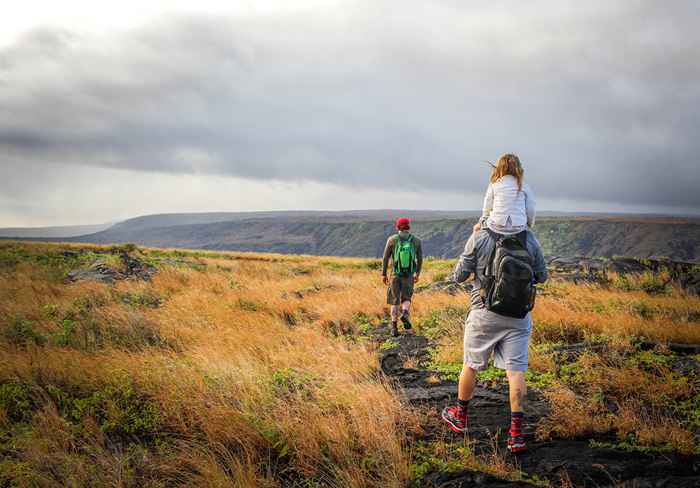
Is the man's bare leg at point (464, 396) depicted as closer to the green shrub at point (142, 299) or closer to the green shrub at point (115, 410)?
the green shrub at point (115, 410)

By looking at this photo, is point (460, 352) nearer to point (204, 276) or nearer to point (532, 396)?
point (532, 396)

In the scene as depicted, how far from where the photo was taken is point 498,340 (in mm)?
3543

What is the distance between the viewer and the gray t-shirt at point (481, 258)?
3604 mm

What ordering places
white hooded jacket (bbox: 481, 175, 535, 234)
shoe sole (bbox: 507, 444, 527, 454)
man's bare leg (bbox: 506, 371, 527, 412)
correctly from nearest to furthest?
shoe sole (bbox: 507, 444, 527, 454) < man's bare leg (bbox: 506, 371, 527, 412) < white hooded jacket (bbox: 481, 175, 535, 234)

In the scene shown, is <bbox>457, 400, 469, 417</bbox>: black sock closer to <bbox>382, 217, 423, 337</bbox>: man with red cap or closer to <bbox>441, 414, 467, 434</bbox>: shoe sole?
<bbox>441, 414, 467, 434</bbox>: shoe sole

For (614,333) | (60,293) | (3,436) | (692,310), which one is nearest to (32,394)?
(3,436)

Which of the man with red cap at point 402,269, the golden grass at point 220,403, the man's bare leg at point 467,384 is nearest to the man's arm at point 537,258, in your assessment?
the man's bare leg at point 467,384

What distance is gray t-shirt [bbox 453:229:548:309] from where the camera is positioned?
3604 millimetres

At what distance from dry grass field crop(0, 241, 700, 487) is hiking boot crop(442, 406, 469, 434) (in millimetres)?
271

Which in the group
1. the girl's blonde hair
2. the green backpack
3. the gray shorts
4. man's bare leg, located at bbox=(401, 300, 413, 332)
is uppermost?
the girl's blonde hair

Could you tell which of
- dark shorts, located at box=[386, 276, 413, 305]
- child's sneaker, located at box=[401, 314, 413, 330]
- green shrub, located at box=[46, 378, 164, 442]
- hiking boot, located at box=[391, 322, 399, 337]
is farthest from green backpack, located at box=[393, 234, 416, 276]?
green shrub, located at box=[46, 378, 164, 442]

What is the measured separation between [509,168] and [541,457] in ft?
8.01

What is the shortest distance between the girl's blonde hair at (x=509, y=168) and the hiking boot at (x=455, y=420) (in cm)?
219

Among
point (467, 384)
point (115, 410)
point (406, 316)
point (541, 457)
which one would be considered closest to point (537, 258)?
point (467, 384)
